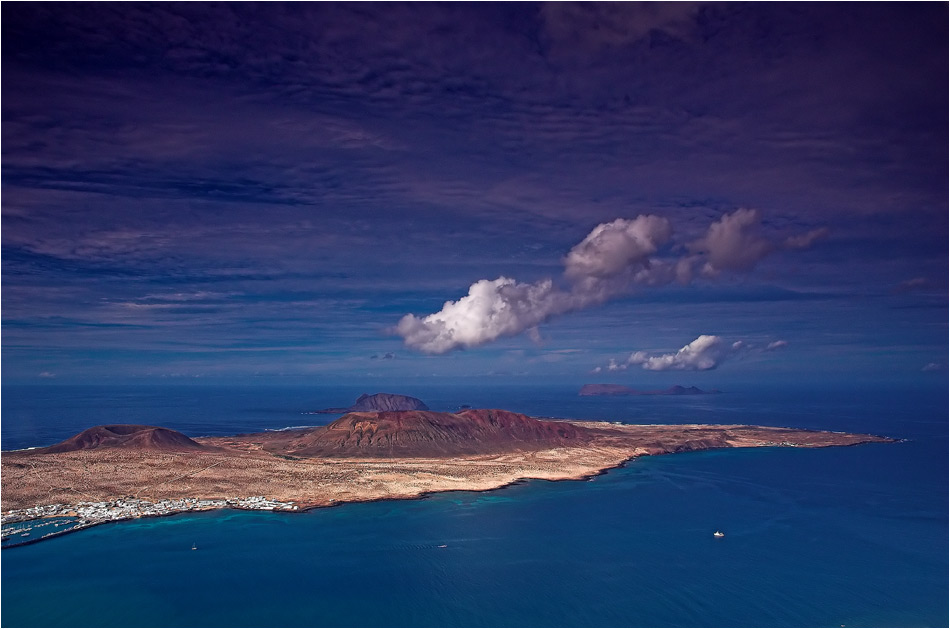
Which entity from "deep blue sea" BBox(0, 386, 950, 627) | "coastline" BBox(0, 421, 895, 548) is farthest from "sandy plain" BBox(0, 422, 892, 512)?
"deep blue sea" BBox(0, 386, 950, 627)

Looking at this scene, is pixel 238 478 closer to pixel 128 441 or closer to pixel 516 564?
pixel 128 441

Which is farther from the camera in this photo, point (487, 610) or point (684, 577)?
point (684, 577)

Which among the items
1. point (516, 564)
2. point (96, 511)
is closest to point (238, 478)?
point (96, 511)

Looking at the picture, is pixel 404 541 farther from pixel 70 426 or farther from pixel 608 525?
pixel 70 426

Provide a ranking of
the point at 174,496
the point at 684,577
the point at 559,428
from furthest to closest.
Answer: the point at 559,428 < the point at 174,496 < the point at 684,577

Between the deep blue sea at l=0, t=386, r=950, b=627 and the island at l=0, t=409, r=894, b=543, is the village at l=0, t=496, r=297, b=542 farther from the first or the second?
the deep blue sea at l=0, t=386, r=950, b=627

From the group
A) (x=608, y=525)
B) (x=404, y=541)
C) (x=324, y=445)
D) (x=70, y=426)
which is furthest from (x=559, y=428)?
(x=70, y=426)
